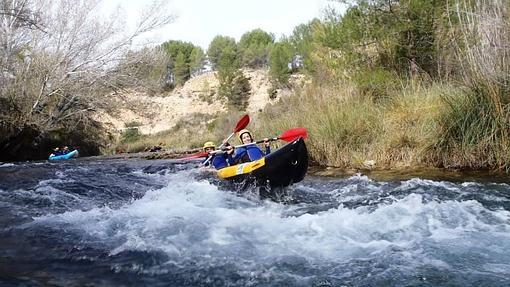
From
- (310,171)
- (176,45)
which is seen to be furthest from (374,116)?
(176,45)

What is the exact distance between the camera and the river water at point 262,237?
3191 mm

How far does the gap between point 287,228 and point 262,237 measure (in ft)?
1.17

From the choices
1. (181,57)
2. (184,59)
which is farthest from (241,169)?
(184,59)

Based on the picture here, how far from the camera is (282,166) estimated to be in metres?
6.06

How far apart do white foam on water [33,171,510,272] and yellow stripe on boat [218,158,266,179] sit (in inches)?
29.9

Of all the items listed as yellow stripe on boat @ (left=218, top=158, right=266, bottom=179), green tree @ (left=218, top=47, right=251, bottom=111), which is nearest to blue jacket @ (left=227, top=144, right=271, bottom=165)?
yellow stripe on boat @ (left=218, top=158, right=266, bottom=179)

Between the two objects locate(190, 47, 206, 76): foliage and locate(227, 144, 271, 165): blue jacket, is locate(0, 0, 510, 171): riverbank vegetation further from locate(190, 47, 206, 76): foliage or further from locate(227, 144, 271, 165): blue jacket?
locate(190, 47, 206, 76): foliage

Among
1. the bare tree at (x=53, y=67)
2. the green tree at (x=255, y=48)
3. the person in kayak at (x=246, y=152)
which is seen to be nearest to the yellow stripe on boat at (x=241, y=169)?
the person in kayak at (x=246, y=152)

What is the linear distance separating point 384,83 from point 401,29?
1.47 meters

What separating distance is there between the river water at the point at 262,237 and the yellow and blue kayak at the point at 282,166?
0.28 metres

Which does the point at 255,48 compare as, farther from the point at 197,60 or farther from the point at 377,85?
the point at 377,85

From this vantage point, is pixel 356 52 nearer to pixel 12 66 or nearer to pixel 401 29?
pixel 401 29

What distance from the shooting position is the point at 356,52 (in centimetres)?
1162

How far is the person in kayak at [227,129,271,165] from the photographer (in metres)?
7.21
